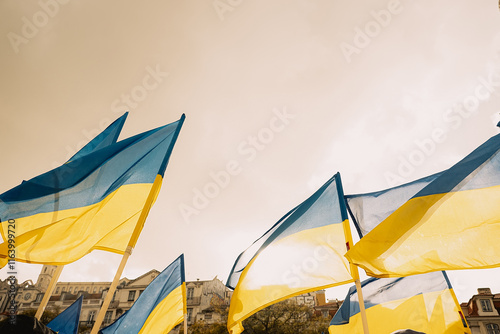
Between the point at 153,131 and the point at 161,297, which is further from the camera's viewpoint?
the point at 161,297

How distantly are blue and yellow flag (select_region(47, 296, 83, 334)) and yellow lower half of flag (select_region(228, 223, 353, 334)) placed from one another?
12.1 meters

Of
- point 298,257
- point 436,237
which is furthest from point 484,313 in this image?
point 436,237

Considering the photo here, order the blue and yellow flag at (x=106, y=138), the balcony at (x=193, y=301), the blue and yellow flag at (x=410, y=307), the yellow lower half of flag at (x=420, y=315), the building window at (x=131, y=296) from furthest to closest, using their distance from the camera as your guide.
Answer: the balcony at (x=193, y=301) → the building window at (x=131, y=296) → the blue and yellow flag at (x=106, y=138) → the blue and yellow flag at (x=410, y=307) → the yellow lower half of flag at (x=420, y=315)

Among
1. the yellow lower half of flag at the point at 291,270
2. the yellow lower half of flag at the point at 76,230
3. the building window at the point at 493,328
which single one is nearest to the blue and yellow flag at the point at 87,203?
the yellow lower half of flag at the point at 76,230

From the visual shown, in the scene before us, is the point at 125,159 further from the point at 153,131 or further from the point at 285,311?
the point at 285,311

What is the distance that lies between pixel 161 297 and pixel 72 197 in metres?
5.98

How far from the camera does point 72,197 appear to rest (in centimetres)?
591

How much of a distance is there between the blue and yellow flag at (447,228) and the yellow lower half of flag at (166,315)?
308 inches

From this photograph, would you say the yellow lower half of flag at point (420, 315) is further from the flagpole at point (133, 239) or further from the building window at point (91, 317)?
the building window at point (91, 317)

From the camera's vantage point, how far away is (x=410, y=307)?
818cm

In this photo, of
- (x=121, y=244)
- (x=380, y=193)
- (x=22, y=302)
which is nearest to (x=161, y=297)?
(x=121, y=244)

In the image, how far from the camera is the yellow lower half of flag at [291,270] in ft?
19.9

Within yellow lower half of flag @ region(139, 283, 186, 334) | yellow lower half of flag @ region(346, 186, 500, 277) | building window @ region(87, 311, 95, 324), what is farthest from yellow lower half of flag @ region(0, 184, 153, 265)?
building window @ region(87, 311, 95, 324)

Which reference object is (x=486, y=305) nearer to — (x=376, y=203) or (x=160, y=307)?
(x=376, y=203)
